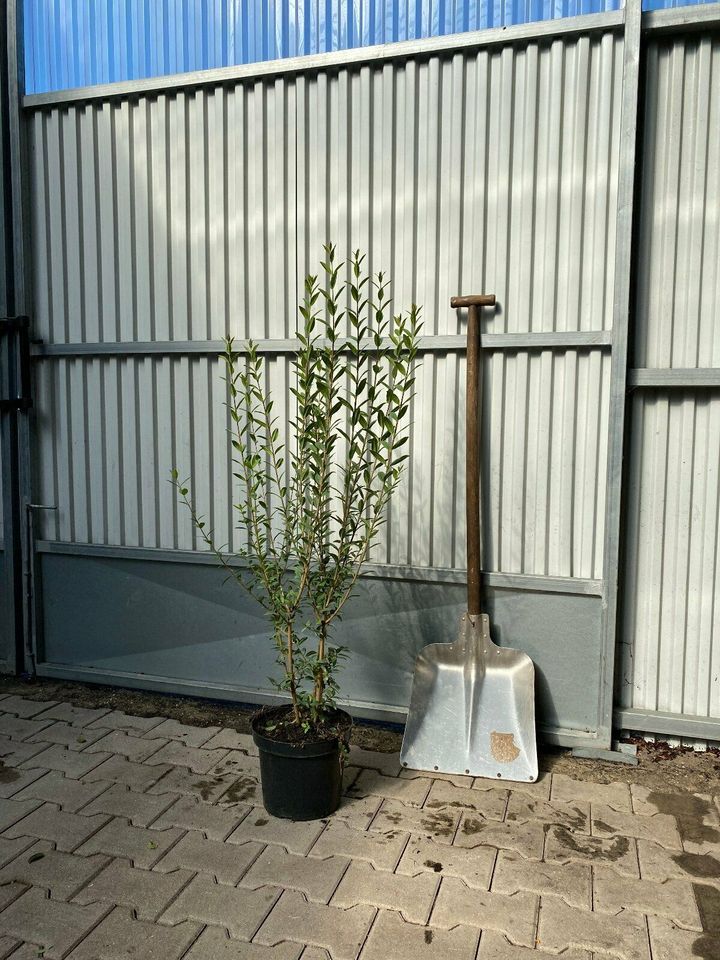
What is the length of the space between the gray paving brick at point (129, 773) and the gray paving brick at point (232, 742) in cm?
27

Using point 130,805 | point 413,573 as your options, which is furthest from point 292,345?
point 130,805

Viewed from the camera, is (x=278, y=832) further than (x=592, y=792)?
No

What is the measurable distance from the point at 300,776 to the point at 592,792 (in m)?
1.16

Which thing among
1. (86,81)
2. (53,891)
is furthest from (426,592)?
(86,81)

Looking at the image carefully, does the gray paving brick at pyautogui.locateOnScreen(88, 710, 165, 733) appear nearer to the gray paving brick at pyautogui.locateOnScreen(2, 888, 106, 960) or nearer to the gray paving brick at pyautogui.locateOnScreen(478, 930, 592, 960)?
the gray paving brick at pyautogui.locateOnScreen(2, 888, 106, 960)

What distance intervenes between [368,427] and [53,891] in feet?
6.04

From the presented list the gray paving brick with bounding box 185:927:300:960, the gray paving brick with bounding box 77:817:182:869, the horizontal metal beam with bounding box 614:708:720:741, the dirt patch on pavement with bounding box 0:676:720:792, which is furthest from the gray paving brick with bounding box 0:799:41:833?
the horizontal metal beam with bounding box 614:708:720:741

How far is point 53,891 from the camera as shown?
2.48m

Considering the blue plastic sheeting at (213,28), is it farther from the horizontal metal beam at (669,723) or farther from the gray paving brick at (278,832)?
the gray paving brick at (278,832)

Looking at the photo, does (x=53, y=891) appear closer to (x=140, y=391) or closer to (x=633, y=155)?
(x=140, y=391)

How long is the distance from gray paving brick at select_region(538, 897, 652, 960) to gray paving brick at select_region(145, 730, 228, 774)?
153cm

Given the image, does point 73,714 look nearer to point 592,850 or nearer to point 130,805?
point 130,805

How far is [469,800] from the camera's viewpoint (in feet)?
10.0

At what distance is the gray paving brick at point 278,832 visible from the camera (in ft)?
9.03
